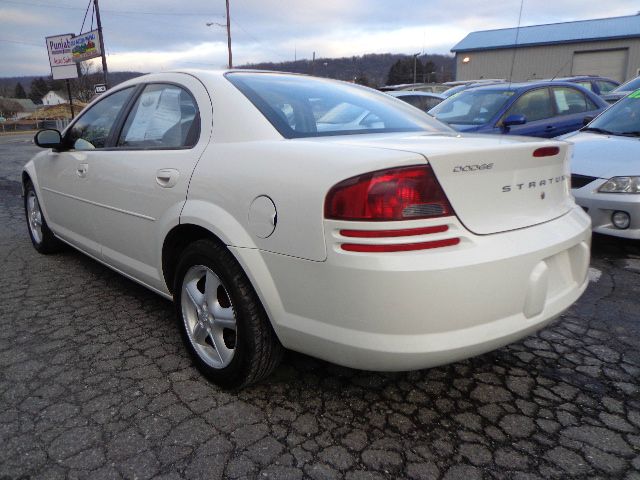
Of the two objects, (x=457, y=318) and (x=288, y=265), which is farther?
(x=288, y=265)

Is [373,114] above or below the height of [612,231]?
above

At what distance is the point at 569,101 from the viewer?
23.5 ft

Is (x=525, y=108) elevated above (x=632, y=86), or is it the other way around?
(x=632, y=86)

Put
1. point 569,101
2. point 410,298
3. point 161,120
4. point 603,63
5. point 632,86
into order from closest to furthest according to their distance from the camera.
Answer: point 410,298 < point 161,120 < point 569,101 < point 632,86 < point 603,63

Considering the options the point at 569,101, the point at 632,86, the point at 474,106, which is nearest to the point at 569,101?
the point at 569,101

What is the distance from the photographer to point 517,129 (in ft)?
21.5

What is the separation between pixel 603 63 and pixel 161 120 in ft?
150

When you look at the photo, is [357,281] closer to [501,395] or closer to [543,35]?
[501,395]

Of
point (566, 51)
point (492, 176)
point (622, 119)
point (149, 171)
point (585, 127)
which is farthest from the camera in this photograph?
point (566, 51)

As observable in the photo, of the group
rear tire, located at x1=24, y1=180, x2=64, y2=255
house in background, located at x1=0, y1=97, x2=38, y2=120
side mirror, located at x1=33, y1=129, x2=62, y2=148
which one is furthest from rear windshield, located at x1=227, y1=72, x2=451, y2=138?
house in background, located at x1=0, y1=97, x2=38, y2=120

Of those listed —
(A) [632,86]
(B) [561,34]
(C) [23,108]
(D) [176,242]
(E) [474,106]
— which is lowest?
(C) [23,108]

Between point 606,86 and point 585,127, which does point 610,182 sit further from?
point 606,86

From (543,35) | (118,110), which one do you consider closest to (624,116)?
(118,110)

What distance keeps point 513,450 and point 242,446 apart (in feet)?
3.40
